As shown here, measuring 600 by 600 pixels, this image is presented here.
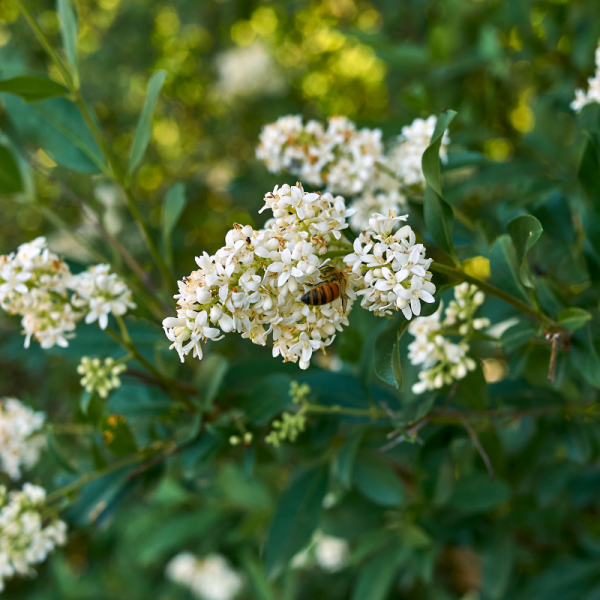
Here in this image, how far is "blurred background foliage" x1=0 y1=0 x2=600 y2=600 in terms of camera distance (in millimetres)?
1730

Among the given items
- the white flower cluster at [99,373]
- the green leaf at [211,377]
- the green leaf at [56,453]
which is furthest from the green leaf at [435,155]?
the green leaf at [56,453]

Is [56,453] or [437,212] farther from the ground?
[437,212]

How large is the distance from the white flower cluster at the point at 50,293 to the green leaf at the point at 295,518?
850 millimetres

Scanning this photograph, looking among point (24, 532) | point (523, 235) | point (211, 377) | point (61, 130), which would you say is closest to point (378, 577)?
point (211, 377)

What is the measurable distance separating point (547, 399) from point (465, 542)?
2.71ft

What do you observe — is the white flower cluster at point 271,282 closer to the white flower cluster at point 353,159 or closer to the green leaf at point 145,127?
the white flower cluster at point 353,159

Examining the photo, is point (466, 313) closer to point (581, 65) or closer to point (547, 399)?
point (547, 399)

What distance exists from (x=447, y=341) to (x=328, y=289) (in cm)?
51

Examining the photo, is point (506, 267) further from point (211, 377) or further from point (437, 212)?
point (211, 377)

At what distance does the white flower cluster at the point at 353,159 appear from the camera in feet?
5.22

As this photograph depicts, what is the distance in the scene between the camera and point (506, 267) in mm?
1115

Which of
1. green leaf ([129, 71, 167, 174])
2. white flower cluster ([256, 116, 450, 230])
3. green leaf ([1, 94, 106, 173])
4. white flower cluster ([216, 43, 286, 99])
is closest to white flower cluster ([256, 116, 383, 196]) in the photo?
white flower cluster ([256, 116, 450, 230])

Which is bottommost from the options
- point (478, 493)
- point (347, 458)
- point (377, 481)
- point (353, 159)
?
point (478, 493)

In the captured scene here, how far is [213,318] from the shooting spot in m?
0.96
